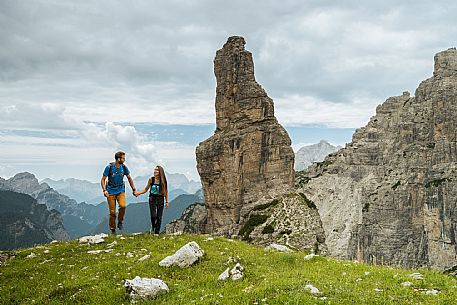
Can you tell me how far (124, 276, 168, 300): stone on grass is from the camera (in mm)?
11352

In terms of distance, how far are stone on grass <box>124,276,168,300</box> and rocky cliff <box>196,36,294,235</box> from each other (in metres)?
99.1

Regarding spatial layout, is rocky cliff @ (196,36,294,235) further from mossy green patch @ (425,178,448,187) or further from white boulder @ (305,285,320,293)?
mossy green patch @ (425,178,448,187)

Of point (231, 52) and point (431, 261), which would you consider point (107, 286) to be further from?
point (431, 261)

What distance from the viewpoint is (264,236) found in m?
90.1

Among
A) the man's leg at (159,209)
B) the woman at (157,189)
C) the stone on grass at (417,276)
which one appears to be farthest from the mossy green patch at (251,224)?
the stone on grass at (417,276)

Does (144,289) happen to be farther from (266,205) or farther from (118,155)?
(266,205)

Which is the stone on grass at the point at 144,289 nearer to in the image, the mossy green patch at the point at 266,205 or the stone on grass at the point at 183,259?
the stone on grass at the point at 183,259

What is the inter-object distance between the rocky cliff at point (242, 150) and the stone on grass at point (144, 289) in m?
99.1

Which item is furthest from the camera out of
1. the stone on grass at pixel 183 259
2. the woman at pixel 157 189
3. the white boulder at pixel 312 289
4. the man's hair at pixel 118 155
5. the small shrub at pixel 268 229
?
the small shrub at pixel 268 229

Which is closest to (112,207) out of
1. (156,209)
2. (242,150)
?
(156,209)

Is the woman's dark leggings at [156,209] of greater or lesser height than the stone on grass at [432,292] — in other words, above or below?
above

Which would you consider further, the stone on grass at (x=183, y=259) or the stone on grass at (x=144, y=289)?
the stone on grass at (x=183, y=259)

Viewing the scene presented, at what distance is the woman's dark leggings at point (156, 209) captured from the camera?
918 inches

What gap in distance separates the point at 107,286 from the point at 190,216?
453 feet
